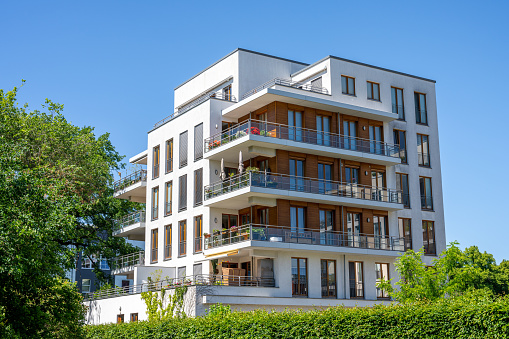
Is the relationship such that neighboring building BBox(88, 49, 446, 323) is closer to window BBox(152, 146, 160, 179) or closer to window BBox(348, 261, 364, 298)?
window BBox(348, 261, 364, 298)

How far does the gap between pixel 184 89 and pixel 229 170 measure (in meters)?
12.0

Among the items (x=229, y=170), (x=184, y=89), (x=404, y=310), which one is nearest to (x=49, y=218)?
(x=404, y=310)

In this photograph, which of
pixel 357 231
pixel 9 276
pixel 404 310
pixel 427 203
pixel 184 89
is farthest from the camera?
pixel 184 89

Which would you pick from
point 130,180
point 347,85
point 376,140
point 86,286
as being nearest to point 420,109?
point 376,140

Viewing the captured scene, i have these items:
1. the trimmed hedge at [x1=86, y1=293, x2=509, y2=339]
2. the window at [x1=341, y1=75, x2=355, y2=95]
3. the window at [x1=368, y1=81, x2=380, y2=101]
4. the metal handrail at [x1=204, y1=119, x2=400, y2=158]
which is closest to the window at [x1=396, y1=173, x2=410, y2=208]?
the metal handrail at [x1=204, y1=119, x2=400, y2=158]

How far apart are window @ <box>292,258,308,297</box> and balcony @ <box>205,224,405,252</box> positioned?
1.45 metres

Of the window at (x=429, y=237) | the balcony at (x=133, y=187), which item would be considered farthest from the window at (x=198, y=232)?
the window at (x=429, y=237)

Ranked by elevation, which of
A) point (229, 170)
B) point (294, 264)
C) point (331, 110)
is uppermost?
point (331, 110)

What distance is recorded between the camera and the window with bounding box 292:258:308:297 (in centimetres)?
3756

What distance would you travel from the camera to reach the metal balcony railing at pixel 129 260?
47153 millimetres

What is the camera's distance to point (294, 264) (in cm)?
3794

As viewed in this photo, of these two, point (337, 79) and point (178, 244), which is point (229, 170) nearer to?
point (178, 244)

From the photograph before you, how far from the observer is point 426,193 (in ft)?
149

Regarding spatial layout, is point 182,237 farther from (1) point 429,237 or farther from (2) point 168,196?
(1) point 429,237
